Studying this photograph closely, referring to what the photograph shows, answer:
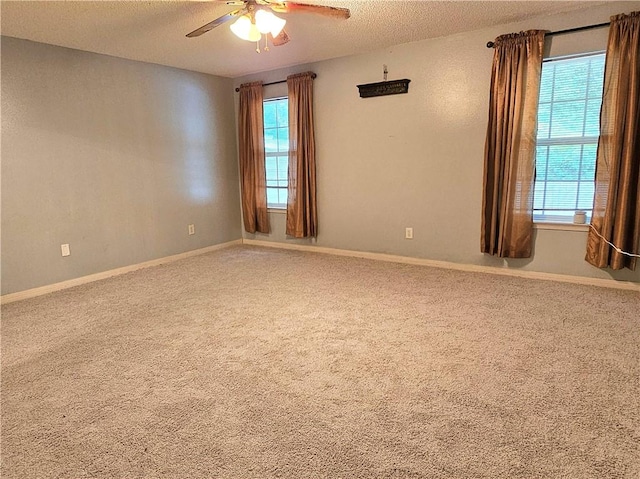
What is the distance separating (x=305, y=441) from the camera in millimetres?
1656

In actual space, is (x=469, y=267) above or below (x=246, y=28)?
below

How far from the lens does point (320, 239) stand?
513cm

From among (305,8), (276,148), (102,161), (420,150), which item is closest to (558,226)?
(420,150)

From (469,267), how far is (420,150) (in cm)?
133

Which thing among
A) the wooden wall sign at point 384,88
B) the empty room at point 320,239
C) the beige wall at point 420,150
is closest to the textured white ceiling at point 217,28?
the empty room at point 320,239

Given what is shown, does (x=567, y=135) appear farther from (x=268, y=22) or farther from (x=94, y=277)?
(x=94, y=277)

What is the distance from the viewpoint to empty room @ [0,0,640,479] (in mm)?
1724

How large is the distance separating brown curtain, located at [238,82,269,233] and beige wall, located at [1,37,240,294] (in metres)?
0.25

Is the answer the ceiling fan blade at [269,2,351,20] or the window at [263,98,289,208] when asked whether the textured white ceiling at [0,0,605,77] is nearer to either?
the ceiling fan blade at [269,2,351,20]

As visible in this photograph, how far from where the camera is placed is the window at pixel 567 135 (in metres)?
3.35

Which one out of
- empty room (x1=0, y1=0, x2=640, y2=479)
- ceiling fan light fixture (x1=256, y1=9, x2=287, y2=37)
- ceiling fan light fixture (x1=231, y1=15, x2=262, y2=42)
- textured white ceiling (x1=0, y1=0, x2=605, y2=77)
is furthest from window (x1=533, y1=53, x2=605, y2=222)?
ceiling fan light fixture (x1=231, y1=15, x2=262, y2=42)

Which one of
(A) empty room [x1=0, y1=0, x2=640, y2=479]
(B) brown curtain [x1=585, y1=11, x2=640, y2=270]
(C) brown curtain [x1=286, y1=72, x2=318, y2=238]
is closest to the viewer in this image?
(A) empty room [x1=0, y1=0, x2=640, y2=479]

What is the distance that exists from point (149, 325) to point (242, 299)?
2.56 ft

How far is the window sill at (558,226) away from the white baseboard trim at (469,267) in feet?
1.42
